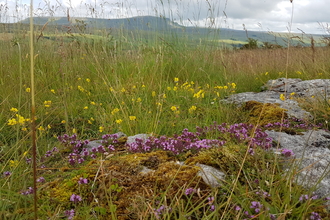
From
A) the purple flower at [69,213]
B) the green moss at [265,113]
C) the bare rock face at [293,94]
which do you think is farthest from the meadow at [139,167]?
the bare rock face at [293,94]

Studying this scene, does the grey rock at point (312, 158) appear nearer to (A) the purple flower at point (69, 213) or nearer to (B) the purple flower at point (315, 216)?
(B) the purple flower at point (315, 216)

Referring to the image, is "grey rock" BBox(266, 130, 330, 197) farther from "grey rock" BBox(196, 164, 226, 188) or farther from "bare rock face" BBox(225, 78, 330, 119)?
"bare rock face" BBox(225, 78, 330, 119)

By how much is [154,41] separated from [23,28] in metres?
3.46

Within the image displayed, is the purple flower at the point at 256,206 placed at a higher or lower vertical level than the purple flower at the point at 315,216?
higher

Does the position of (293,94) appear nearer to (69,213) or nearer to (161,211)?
(161,211)

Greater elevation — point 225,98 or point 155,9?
point 155,9

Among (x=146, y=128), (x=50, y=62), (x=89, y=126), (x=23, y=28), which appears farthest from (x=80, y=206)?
(x=23, y=28)

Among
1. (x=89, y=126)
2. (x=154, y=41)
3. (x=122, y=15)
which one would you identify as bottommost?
(x=89, y=126)

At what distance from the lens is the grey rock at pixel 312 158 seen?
1.78 metres

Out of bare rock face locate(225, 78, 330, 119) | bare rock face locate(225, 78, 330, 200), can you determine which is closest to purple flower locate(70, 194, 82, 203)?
bare rock face locate(225, 78, 330, 200)

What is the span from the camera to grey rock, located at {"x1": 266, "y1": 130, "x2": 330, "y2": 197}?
178 cm

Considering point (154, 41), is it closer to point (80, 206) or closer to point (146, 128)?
point (146, 128)

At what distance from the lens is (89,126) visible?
3.80 m

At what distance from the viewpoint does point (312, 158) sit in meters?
2.11
